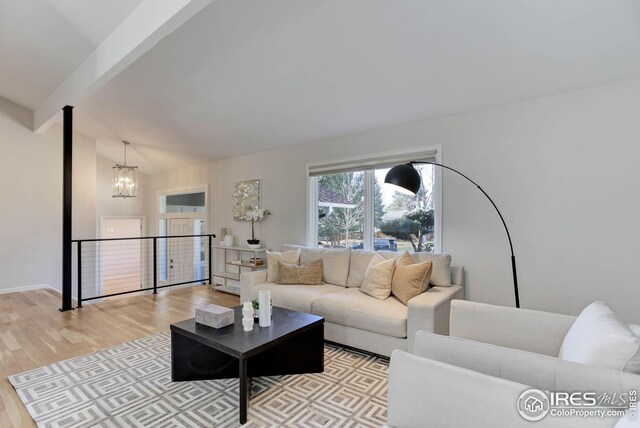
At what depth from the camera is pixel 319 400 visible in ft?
7.08

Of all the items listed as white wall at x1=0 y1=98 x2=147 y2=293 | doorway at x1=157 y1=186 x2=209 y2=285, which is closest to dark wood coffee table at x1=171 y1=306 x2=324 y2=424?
doorway at x1=157 y1=186 x2=209 y2=285

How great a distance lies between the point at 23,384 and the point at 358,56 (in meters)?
3.54

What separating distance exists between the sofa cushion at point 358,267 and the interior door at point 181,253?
4.20 meters

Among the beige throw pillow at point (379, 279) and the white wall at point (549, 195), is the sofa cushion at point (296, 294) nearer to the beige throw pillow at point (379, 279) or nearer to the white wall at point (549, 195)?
the beige throw pillow at point (379, 279)

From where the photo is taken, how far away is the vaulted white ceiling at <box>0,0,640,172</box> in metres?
2.14

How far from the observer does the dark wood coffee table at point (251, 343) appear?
219cm

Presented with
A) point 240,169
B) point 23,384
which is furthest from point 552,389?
point 240,169

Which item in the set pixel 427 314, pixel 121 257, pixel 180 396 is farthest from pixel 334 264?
pixel 121 257

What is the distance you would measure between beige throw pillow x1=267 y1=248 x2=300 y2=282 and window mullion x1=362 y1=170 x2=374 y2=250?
0.88 m

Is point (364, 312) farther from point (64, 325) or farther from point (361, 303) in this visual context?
point (64, 325)

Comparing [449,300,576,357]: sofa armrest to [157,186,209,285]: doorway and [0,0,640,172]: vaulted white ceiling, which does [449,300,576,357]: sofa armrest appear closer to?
[0,0,640,172]: vaulted white ceiling

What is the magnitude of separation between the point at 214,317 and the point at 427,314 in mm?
1585

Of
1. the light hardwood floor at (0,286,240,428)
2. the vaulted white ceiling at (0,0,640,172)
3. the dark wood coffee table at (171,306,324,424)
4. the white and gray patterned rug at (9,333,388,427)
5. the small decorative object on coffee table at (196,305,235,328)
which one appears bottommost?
the white and gray patterned rug at (9,333,388,427)

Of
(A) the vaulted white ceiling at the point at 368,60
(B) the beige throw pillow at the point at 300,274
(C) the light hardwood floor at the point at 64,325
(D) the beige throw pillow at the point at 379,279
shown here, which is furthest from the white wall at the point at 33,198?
(D) the beige throw pillow at the point at 379,279
